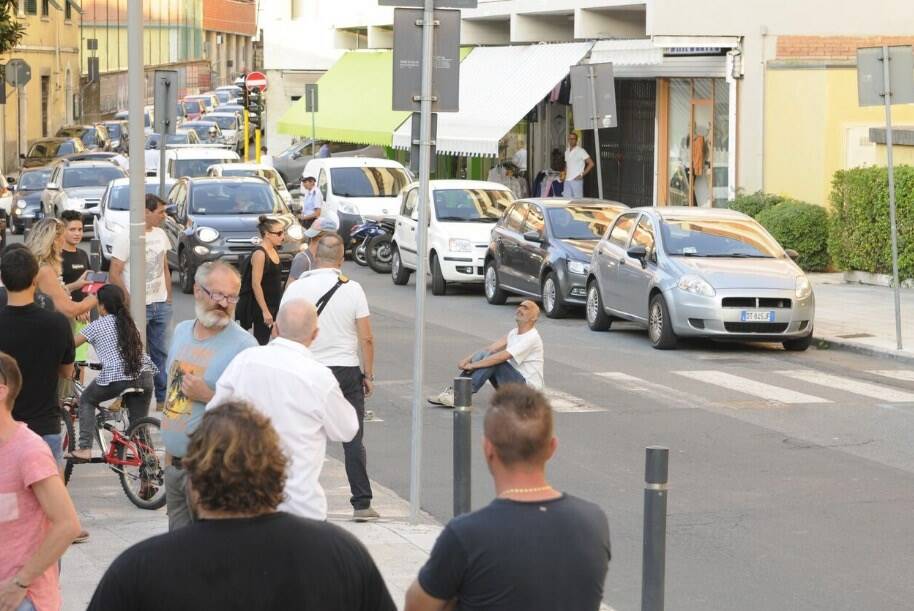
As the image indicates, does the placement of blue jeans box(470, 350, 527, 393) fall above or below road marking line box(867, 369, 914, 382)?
above

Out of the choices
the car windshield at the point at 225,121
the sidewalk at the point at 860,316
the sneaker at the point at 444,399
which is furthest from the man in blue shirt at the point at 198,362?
the car windshield at the point at 225,121

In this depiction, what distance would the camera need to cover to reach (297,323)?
675 cm

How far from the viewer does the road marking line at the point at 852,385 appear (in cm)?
1506

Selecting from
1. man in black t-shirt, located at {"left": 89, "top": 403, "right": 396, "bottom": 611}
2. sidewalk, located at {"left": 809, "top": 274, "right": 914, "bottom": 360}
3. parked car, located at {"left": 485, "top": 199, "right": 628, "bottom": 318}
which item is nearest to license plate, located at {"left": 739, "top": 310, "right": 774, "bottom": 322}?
sidewalk, located at {"left": 809, "top": 274, "right": 914, "bottom": 360}

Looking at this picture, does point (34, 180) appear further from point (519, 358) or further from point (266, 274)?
point (519, 358)

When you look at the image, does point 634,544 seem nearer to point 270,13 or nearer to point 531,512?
point 531,512

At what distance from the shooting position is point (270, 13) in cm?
6075

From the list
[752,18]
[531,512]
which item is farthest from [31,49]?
[531,512]

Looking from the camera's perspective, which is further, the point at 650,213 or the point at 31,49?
the point at 31,49

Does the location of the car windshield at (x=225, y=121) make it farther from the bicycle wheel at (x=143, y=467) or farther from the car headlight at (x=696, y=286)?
the bicycle wheel at (x=143, y=467)

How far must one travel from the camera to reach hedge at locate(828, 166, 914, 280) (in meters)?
23.2

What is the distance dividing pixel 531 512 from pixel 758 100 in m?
25.5

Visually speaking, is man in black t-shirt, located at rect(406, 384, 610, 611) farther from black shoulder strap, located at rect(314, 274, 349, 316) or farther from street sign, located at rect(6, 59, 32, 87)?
street sign, located at rect(6, 59, 32, 87)

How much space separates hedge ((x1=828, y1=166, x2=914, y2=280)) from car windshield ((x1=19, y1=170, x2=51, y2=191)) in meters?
21.3
